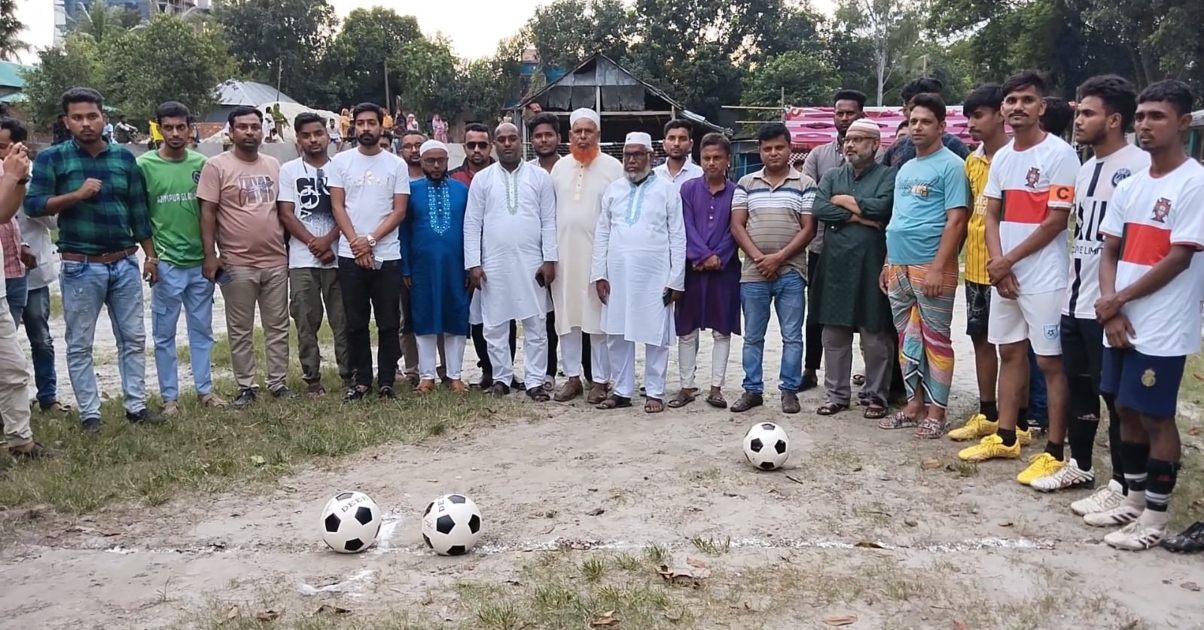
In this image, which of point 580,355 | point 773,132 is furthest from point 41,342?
point 773,132

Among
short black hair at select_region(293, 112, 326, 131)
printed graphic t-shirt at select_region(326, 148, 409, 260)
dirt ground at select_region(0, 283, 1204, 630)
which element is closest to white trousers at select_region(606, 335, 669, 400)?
dirt ground at select_region(0, 283, 1204, 630)

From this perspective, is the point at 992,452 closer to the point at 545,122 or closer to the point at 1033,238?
the point at 1033,238

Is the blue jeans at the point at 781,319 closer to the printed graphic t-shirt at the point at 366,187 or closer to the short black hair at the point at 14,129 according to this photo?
the printed graphic t-shirt at the point at 366,187

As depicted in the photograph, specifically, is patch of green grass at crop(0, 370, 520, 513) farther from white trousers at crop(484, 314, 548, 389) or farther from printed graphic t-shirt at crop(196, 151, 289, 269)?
printed graphic t-shirt at crop(196, 151, 289, 269)

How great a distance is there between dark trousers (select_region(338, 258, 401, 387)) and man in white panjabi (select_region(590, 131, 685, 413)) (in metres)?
1.57

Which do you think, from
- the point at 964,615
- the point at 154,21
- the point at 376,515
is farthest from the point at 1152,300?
the point at 154,21

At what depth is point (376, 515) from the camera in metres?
4.21

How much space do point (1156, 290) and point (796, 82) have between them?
114 feet

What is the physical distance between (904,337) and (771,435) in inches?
57.2

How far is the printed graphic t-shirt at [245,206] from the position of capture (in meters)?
6.54

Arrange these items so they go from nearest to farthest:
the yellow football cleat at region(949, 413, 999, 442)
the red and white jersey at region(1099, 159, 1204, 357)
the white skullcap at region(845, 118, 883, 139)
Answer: the red and white jersey at region(1099, 159, 1204, 357) → the yellow football cleat at region(949, 413, 999, 442) → the white skullcap at region(845, 118, 883, 139)

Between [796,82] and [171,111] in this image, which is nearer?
[171,111]

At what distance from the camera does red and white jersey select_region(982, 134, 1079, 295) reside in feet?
16.1

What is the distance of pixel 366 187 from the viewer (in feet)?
22.1
